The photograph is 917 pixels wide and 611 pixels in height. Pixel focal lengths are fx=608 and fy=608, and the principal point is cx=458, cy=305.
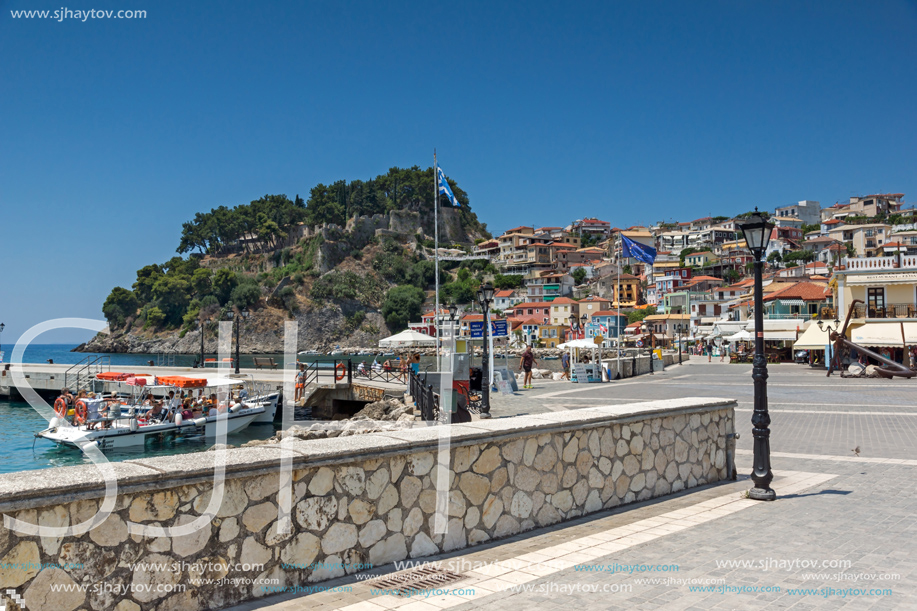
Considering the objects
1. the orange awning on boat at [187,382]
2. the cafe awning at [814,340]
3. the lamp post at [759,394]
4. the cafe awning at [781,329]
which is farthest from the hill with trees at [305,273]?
the lamp post at [759,394]

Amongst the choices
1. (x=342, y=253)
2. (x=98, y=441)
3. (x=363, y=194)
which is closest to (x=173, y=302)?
(x=342, y=253)

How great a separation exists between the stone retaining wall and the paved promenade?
0.76 feet

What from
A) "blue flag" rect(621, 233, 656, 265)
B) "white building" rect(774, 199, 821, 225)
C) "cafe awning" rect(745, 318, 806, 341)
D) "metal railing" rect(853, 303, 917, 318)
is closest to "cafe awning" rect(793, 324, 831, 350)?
"metal railing" rect(853, 303, 917, 318)

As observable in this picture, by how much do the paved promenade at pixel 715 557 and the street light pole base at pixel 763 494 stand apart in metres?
0.12

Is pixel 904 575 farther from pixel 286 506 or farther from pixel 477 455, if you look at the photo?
pixel 286 506

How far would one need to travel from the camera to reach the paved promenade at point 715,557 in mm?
4168

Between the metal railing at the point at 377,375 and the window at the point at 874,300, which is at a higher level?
the window at the point at 874,300

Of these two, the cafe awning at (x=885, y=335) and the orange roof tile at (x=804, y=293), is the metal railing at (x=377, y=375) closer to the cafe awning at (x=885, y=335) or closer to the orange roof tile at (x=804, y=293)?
the cafe awning at (x=885, y=335)

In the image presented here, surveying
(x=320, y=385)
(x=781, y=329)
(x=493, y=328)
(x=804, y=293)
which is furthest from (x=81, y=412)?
(x=804, y=293)

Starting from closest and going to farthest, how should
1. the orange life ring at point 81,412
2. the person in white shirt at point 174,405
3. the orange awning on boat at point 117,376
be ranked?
the orange life ring at point 81,412
the person in white shirt at point 174,405
the orange awning on boat at point 117,376

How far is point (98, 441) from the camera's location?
22.3 meters

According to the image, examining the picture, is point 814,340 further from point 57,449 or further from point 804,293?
point 57,449

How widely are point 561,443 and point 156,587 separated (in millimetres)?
3750

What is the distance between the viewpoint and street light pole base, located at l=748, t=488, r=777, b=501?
7.10 metres
